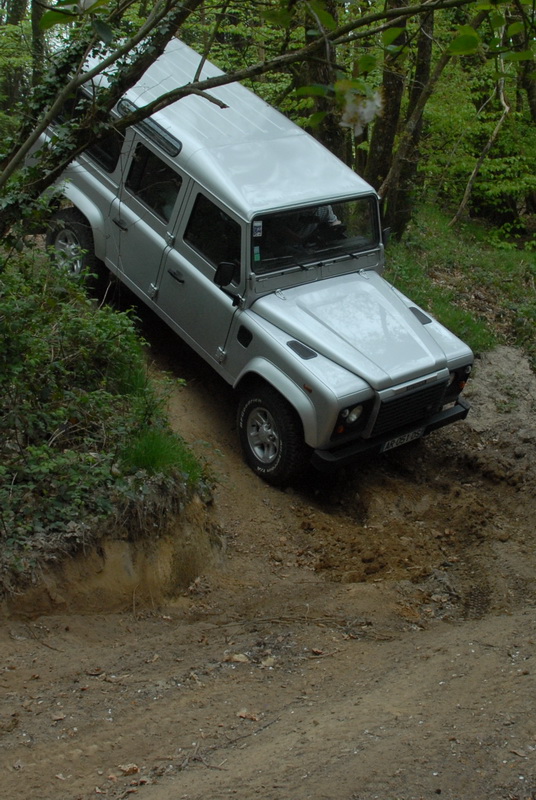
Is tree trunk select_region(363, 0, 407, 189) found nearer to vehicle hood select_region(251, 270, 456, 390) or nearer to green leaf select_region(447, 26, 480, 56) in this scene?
vehicle hood select_region(251, 270, 456, 390)

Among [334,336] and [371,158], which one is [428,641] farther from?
[371,158]

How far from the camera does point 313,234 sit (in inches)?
271

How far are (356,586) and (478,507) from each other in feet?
5.16

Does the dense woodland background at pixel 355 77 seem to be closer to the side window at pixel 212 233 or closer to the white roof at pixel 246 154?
the white roof at pixel 246 154

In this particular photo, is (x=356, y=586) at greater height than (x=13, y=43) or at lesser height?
lesser

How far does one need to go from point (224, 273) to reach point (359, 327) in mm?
1160

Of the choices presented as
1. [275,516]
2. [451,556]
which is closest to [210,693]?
[275,516]

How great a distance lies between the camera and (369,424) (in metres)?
6.18

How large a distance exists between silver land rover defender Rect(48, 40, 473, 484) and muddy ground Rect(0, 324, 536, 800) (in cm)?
56

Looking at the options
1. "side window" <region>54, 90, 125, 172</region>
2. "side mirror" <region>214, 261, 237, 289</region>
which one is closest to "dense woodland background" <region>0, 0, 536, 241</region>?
"side window" <region>54, 90, 125, 172</region>

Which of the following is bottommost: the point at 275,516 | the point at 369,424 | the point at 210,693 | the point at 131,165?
the point at 275,516

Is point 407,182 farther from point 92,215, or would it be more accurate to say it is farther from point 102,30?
point 102,30

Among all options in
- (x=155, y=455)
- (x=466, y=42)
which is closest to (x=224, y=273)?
(x=155, y=455)

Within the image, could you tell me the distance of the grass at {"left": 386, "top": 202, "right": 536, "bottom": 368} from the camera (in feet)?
31.0
